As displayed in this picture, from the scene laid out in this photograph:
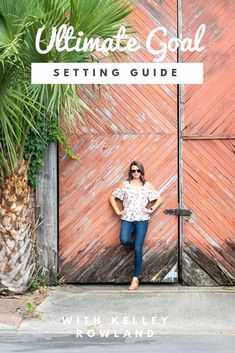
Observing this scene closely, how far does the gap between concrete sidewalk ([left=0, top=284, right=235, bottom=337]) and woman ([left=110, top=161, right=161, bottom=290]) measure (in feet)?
1.87

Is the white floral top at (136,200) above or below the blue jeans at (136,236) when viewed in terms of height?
above

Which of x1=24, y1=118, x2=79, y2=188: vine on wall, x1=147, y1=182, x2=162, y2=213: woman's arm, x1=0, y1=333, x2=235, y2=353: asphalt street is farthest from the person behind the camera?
x1=147, y1=182, x2=162, y2=213: woman's arm

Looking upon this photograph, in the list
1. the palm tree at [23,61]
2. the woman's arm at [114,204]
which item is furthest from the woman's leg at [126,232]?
the palm tree at [23,61]

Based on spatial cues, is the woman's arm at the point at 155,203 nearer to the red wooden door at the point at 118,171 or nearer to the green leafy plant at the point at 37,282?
the red wooden door at the point at 118,171

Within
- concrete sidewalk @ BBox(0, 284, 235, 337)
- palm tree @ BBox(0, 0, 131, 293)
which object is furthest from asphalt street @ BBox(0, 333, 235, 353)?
palm tree @ BBox(0, 0, 131, 293)

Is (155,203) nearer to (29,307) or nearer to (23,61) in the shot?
(29,307)

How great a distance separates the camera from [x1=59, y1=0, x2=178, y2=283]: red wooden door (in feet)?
32.4

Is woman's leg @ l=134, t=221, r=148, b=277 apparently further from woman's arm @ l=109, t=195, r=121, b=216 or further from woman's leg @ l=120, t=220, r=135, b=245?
woman's arm @ l=109, t=195, r=121, b=216

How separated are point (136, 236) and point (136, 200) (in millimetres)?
496

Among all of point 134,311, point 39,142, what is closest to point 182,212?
point 134,311

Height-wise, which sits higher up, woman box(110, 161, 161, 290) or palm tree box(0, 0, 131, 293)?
palm tree box(0, 0, 131, 293)

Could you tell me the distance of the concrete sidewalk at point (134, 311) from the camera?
755cm

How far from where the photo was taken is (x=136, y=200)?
962cm

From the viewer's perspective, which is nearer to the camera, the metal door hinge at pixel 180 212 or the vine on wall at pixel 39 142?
the vine on wall at pixel 39 142
